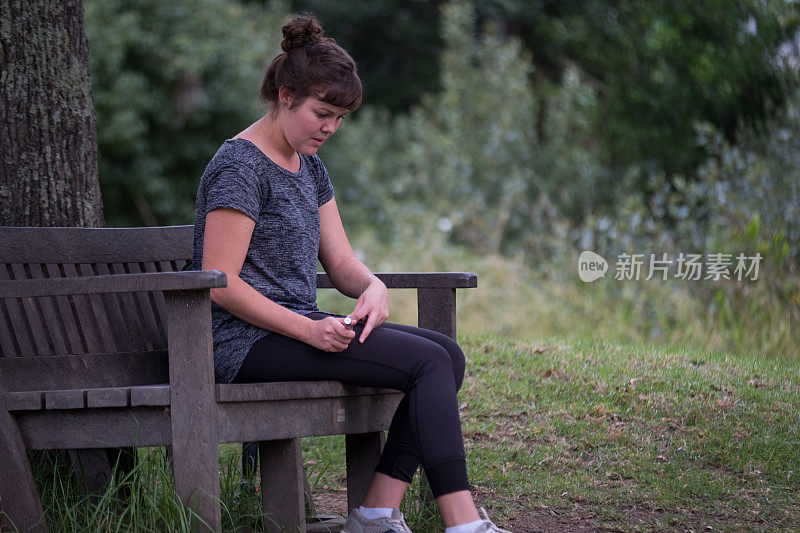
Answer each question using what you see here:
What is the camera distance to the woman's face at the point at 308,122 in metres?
2.77

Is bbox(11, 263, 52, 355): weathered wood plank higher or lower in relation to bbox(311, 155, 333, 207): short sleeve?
lower

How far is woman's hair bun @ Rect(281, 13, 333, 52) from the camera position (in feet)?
9.12

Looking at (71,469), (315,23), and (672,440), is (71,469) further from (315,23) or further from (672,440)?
(672,440)

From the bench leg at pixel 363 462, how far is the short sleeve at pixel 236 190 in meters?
0.84

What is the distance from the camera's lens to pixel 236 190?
2646 mm

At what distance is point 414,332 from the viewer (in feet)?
9.54

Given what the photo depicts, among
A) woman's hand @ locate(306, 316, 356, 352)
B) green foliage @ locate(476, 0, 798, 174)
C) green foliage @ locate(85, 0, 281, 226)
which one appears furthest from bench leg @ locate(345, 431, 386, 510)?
green foliage @ locate(85, 0, 281, 226)

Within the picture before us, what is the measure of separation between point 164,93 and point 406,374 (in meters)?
9.69

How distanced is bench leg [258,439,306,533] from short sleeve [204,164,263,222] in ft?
2.15

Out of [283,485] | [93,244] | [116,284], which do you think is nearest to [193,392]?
[116,284]

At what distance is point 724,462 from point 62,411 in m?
2.56

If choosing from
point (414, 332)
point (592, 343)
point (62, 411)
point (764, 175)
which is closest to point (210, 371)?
point (62, 411)

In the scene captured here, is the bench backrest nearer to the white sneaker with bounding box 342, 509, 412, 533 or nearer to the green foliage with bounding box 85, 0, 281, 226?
the white sneaker with bounding box 342, 509, 412, 533

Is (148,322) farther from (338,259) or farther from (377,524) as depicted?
(377,524)
